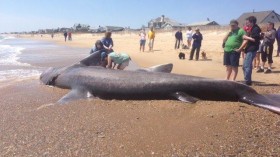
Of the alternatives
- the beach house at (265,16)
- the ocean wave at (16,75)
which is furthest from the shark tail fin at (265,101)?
the beach house at (265,16)

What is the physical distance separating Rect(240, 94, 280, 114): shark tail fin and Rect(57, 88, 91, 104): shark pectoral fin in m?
3.31

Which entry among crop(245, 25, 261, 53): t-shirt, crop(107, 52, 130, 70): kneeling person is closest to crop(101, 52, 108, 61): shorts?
crop(107, 52, 130, 70): kneeling person

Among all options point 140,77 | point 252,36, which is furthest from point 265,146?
point 252,36

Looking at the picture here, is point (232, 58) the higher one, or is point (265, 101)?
point (232, 58)

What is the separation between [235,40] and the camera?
9.17 m

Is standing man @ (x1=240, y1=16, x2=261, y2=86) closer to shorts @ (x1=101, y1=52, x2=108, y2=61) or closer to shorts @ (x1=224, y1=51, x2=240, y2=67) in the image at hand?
shorts @ (x1=224, y1=51, x2=240, y2=67)

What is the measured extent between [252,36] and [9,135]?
6179 mm

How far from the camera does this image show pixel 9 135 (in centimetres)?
538

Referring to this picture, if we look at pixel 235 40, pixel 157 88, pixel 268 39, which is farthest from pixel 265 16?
pixel 157 88

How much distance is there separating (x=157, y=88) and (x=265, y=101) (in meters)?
2.04

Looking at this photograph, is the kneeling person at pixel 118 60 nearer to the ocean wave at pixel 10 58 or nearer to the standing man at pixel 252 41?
the standing man at pixel 252 41

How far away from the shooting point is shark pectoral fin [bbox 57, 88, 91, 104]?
24.9 feet

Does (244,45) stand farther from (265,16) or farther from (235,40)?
(265,16)

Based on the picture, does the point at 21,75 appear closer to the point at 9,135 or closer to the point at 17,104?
the point at 17,104
